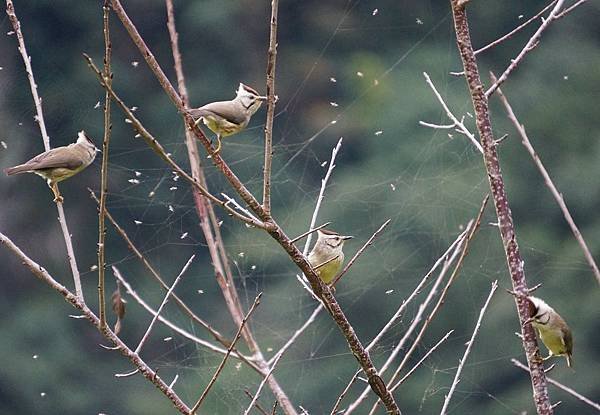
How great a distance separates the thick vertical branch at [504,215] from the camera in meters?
1.90

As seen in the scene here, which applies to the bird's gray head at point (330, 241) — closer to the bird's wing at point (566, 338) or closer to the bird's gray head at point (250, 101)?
the bird's gray head at point (250, 101)

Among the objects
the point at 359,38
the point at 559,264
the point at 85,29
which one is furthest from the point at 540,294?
the point at 85,29

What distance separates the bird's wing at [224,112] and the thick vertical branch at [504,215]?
0.72 m

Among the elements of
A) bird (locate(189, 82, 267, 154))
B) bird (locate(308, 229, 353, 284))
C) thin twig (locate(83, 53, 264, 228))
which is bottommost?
bird (locate(308, 229, 353, 284))

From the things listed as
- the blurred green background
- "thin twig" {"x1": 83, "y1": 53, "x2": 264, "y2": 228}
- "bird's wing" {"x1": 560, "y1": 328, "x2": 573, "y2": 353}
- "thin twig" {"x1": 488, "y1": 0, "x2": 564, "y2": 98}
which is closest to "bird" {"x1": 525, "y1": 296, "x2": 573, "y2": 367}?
"bird's wing" {"x1": 560, "y1": 328, "x2": 573, "y2": 353}

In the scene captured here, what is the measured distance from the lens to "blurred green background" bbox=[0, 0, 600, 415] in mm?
8117

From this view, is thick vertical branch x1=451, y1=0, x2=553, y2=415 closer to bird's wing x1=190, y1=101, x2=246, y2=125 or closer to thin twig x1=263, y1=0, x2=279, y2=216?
thin twig x1=263, y1=0, x2=279, y2=216

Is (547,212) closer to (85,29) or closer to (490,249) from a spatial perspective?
(490,249)

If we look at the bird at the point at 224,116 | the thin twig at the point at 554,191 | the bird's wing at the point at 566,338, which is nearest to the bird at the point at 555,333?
the bird's wing at the point at 566,338

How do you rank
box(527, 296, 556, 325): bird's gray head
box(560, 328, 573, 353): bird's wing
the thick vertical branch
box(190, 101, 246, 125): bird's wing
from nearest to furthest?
the thick vertical branch
box(527, 296, 556, 325): bird's gray head
box(190, 101, 246, 125): bird's wing
box(560, 328, 573, 353): bird's wing

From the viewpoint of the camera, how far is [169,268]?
28.2ft

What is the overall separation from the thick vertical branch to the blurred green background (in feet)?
17.1

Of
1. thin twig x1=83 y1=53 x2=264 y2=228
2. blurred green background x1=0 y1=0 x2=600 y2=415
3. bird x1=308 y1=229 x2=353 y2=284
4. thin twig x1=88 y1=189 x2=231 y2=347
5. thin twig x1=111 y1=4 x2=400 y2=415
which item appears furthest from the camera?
blurred green background x1=0 y1=0 x2=600 y2=415

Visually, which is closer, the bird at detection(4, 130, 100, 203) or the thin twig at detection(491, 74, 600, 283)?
the thin twig at detection(491, 74, 600, 283)
